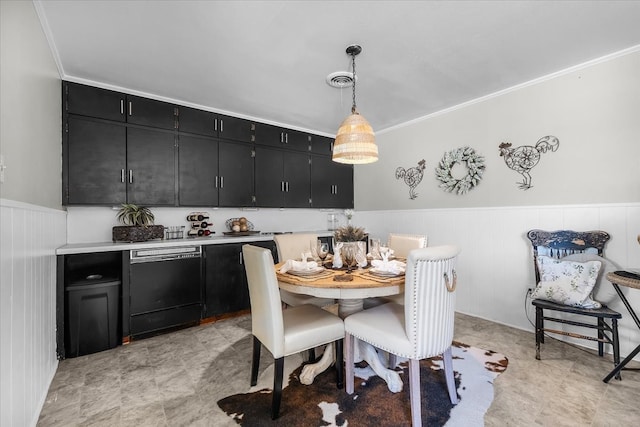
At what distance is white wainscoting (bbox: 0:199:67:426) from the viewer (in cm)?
130

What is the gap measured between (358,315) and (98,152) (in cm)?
305

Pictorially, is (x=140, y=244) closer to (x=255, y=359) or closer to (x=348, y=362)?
(x=255, y=359)

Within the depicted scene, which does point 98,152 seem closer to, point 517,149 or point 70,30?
point 70,30

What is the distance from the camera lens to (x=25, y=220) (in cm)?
159

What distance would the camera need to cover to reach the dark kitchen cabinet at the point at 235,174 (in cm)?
378

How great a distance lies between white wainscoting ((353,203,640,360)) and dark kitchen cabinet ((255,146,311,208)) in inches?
69.5

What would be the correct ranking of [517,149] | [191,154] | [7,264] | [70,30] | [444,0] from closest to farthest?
[7,264], [444,0], [70,30], [517,149], [191,154]

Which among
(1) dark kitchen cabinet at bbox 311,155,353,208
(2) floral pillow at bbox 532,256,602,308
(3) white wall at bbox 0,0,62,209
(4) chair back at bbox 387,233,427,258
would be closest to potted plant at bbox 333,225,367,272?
(4) chair back at bbox 387,233,427,258

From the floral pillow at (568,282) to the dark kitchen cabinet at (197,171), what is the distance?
362 cm

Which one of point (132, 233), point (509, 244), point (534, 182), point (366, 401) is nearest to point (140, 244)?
point (132, 233)

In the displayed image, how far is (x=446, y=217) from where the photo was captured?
3734 millimetres

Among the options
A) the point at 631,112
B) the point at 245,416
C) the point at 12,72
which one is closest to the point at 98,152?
the point at 12,72

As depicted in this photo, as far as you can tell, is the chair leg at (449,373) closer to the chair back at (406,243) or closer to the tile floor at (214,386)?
the tile floor at (214,386)

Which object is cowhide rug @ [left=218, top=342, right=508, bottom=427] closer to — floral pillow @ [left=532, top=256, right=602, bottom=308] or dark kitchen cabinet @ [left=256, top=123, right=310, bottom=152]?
floral pillow @ [left=532, top=256, right=602, bottom=308]
